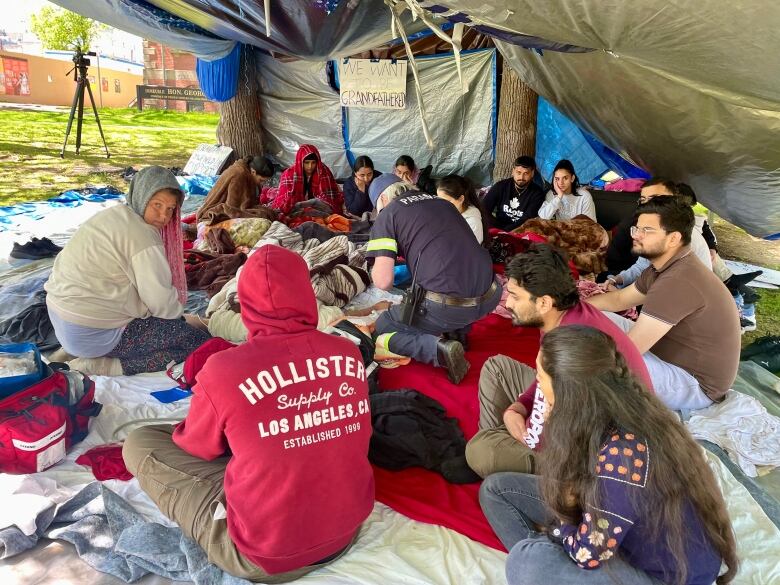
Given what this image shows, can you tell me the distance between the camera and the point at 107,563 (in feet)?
5.99

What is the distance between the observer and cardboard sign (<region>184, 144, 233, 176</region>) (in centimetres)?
728

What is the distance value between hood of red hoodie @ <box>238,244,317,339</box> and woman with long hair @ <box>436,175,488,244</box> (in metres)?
2.24

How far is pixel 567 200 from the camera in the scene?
515 centimetres

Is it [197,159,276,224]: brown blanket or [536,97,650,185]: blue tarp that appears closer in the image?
[197,159,276,224]: brown blanket

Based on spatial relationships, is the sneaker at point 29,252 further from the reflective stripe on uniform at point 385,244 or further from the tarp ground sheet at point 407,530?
the reflective stripe on uniform at point 385,244

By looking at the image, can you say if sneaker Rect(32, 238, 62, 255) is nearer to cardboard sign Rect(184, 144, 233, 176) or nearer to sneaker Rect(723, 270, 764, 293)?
cardboard sign Rect(184, 144, 233, 176)

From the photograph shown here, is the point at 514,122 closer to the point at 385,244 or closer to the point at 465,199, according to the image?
the point at 465,199

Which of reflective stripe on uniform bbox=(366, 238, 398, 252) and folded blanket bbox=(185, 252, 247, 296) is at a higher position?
reflective stripe on uniform bbox=(366, 238, 398, 252)

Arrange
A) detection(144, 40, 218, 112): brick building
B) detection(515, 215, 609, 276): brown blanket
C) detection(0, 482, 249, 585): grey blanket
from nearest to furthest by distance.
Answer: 1. detection(0, 482, 249, 585): grey blanket
2. detection(515, 215, 609, 276): brown blanket
3. detection(144, 40, 218, 112): brick building

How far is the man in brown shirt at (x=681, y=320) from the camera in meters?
2.51

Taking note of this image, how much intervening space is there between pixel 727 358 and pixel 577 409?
A: 1574 millimetres

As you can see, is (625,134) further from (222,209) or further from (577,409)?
(577,409)

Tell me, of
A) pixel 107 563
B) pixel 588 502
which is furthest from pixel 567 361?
pixel 107 563

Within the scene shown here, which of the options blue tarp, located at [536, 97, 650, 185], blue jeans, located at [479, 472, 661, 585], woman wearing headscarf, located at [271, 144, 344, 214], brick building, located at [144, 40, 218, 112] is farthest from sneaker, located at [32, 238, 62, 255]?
brick building, located at [144, 40, 218, 112]
